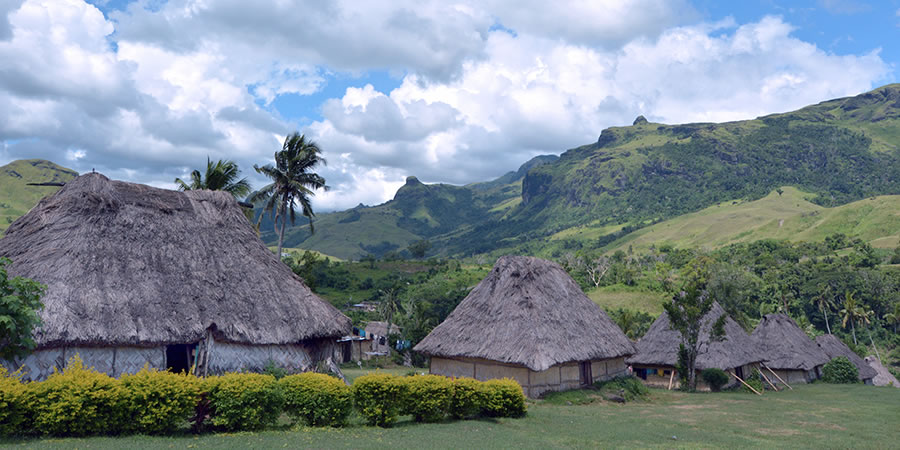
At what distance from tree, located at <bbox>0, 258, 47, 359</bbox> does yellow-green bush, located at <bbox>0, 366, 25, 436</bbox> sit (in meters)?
1.78

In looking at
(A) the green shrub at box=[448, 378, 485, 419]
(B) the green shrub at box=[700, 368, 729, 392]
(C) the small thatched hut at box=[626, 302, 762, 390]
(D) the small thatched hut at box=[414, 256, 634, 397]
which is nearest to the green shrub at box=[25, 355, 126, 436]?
(A) the green shrub at box=[448, 378, 485, 419]

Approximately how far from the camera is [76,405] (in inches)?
463

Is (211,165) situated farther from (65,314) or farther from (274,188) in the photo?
(65,314)

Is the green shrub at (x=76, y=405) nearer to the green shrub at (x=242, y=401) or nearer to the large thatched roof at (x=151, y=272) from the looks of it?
the green shrub at (x=242, y=401)

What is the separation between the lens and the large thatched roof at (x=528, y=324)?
25062mm

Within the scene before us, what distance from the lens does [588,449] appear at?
45.6 feet

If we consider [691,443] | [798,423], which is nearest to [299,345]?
[691,443]

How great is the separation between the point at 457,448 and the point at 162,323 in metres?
10.4

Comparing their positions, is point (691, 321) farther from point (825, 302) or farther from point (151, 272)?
point (825, 302)

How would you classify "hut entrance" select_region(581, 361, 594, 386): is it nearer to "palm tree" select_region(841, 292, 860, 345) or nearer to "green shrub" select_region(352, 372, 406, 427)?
"green shrub" select_region(352, 372, 406, 427)

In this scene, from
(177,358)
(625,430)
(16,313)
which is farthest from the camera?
(177,358)

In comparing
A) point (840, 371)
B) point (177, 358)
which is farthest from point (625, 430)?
point (840, 371)

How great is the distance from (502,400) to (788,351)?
35.7 meters

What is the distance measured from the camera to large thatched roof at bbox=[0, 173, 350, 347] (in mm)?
16891
